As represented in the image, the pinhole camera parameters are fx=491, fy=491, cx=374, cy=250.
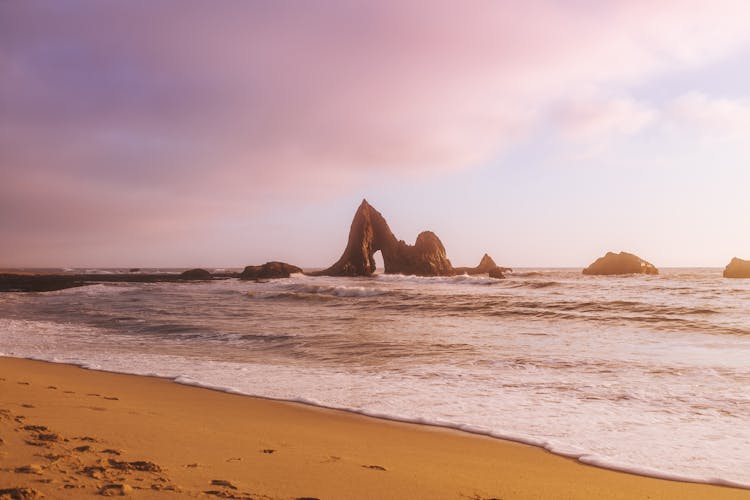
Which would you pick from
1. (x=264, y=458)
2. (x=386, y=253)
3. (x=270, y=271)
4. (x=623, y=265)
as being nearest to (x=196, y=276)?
(x=270, y=271)

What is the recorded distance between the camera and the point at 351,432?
228 inches

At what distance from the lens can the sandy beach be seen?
11.6 feet

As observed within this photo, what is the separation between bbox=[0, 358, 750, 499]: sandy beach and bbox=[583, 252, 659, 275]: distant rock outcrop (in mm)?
60526

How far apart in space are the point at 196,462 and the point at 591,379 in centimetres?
703

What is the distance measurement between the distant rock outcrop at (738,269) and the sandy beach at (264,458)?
171 feet

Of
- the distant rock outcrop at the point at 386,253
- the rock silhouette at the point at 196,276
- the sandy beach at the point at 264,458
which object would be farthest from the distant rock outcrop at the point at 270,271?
the sandy beach at the point at 264,458

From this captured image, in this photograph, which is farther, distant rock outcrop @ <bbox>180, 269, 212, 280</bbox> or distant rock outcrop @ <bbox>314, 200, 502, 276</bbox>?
distant rock outcrop @ <bbox>314, 200, 502, 276</bbox>

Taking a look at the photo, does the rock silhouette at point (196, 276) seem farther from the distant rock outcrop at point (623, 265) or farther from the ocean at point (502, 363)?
the distant rock outcrop at point (623, 265)

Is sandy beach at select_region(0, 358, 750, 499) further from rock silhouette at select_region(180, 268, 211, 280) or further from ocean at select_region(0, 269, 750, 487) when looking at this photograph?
rock silhouette at select_region(180, 268, 211, 280)

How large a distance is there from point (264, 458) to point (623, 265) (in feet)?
207

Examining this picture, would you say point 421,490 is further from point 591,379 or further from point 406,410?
point 591,379

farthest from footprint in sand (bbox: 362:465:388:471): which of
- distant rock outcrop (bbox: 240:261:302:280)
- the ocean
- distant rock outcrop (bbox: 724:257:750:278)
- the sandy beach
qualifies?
distant rock outcrop (bbox: 240:261:302:280)

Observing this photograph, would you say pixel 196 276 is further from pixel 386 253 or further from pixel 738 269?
pixel 738 269

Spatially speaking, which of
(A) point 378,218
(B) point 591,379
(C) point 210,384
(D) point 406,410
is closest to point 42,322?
(C) point 210,384
